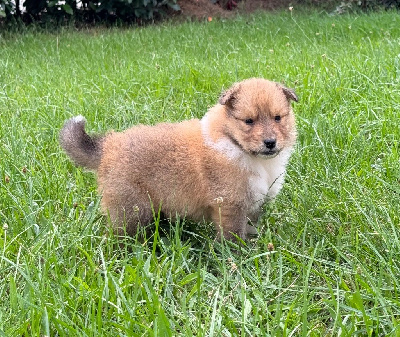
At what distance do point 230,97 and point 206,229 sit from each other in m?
0.79

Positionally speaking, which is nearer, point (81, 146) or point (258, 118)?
point (258, 118)

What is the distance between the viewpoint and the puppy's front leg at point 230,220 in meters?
2.95

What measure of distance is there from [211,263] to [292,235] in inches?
18.5

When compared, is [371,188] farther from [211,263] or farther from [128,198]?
[128,198]

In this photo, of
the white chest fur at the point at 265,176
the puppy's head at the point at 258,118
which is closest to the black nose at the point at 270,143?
the puppy's head at the point at 258,118

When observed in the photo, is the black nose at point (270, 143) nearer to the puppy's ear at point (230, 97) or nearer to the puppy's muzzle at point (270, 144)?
the puppy's muzzle at point (270, 144)

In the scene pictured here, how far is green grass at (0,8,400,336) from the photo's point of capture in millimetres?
2232

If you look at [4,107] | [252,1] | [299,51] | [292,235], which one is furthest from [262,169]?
[252,1]

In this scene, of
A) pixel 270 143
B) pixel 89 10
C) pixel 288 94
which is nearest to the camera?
pixel 270 143

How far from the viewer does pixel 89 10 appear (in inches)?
445

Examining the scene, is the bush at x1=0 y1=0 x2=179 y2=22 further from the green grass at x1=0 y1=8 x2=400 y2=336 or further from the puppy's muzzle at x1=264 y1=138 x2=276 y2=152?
the puppy's muzzle at x1=264 y1=138 x2=276 y2=152

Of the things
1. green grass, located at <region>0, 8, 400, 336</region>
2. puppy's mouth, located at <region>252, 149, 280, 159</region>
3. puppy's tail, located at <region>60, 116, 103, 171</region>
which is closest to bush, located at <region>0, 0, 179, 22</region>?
green grass, located at <region>0, 8, 400, 336</region>

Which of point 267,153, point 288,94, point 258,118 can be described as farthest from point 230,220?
point 288,94

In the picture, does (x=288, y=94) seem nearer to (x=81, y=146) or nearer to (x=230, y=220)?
(x=230, y=220)
